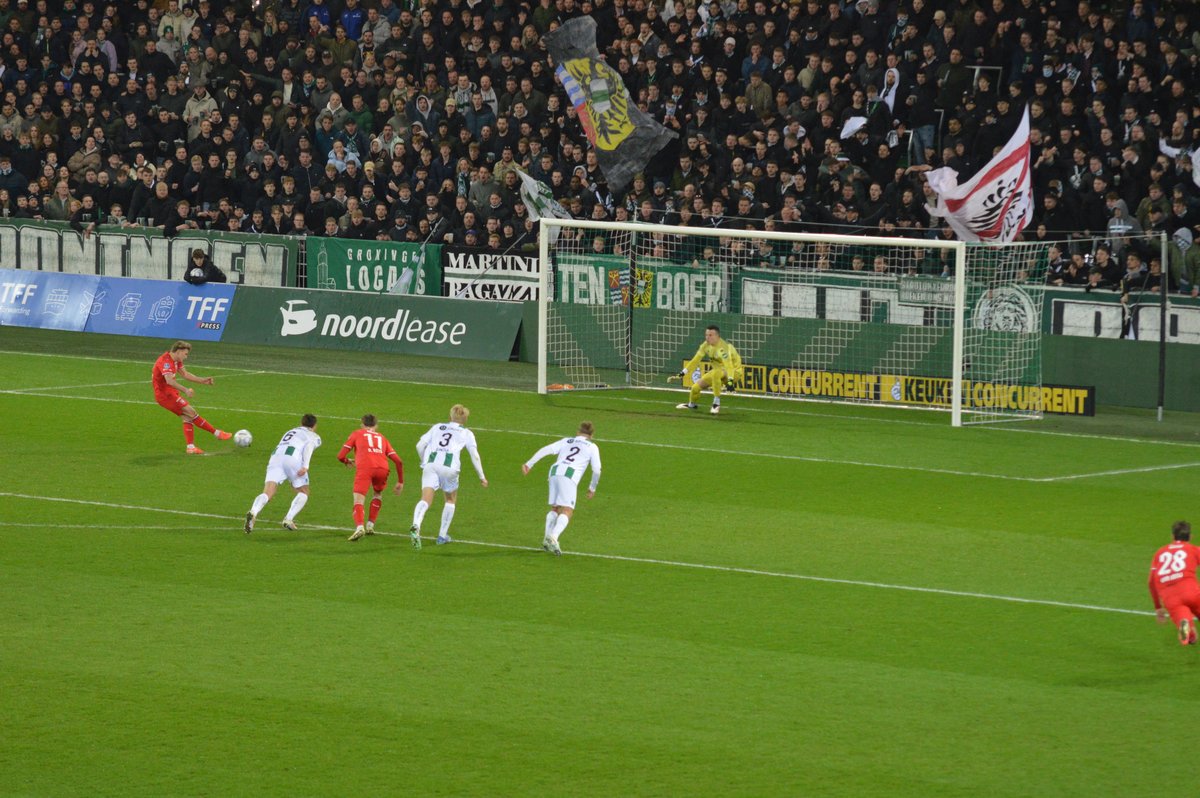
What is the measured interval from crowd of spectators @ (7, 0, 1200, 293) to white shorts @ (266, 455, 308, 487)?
43.4 feet

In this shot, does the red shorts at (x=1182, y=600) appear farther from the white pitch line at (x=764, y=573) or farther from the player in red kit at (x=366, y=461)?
the player in red kit at (x=366, y=461)

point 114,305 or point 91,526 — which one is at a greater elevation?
point 114,305

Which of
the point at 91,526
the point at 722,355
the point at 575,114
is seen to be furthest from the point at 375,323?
the point at 91,526

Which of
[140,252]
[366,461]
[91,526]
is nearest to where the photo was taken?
[366,461]

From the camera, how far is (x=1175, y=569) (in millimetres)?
13195

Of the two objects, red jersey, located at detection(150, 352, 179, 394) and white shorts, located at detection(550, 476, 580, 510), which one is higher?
red jersey, located at detection(150, 352, 179, 394)

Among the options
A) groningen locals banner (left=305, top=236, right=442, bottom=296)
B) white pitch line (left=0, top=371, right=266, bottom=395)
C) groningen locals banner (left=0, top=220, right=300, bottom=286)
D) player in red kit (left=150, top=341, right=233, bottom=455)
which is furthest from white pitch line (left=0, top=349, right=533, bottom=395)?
player in red kit (left=150, top=341, right=233, bottom=455)

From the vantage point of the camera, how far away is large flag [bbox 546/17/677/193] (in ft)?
105

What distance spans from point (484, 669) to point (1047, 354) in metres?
18.0

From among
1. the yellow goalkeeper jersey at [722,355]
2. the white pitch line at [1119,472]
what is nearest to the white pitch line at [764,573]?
the white pitch line at [1119,472]

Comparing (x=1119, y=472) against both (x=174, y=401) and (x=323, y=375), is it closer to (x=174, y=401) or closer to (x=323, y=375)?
(x=174, y=401)

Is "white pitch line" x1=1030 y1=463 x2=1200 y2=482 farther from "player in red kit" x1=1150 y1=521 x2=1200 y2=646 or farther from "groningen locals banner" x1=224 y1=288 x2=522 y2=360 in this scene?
"groningen locals banner" x1=224 y1=288 x2=522 y2=360

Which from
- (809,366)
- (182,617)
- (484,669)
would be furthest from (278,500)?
(809,366)

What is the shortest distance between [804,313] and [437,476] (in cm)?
1404
